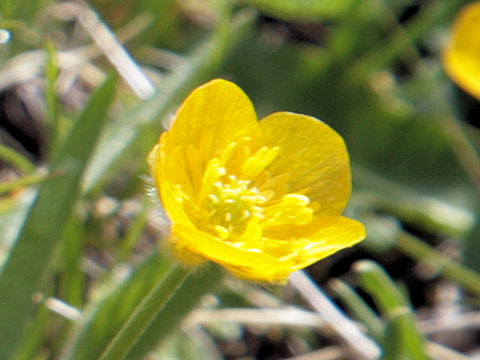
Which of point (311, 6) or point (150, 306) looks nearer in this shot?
point (150, 306)

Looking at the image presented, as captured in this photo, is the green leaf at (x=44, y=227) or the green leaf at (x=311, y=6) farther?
the green leaf at (x=311, y=6)

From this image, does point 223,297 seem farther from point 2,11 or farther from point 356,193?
point 2,11

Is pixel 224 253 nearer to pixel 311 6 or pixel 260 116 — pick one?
pixel 260 116

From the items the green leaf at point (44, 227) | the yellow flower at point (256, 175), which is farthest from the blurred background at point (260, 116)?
the yellow flower at point (256, 175)

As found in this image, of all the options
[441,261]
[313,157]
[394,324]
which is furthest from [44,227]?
[441,261]

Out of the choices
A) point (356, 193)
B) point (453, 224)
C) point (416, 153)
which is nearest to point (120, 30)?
point (356, 193)

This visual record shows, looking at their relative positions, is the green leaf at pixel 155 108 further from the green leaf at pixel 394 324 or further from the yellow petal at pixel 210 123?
the green leaf at pixel 394 324
